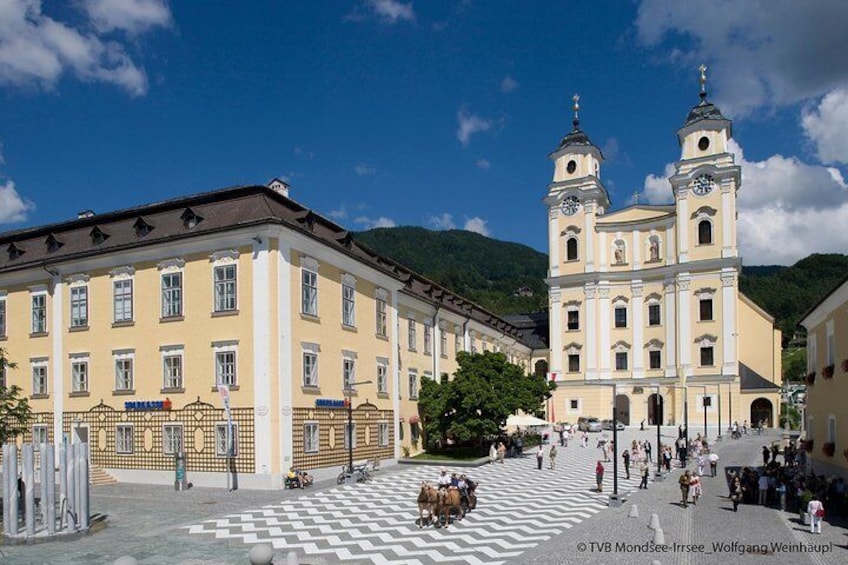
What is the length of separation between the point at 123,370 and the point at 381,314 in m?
13.3

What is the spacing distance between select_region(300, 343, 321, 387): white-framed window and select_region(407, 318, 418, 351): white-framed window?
12035 millimetres

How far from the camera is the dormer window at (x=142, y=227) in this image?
33.4 m

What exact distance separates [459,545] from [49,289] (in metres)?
26.5

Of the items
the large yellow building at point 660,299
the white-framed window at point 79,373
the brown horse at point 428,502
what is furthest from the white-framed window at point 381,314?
the large yellow building at point 660,299

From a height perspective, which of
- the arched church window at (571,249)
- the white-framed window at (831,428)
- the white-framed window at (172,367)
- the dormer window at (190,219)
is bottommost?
the white-framed window at (831,428)

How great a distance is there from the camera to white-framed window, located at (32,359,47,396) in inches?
1414

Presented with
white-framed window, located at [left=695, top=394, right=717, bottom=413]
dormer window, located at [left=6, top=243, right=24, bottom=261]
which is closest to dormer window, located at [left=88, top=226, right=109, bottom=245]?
dormer window, located at [left=6, top=243, right=24, bottom=261]

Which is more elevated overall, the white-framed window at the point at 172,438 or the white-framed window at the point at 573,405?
the white-framed window at the point at 172,438

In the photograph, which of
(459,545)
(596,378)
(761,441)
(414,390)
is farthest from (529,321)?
(459,545)

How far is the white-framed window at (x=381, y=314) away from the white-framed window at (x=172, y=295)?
35.3ft

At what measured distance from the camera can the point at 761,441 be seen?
5750 cm

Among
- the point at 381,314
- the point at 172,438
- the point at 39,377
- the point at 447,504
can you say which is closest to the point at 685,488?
the point at 447,504

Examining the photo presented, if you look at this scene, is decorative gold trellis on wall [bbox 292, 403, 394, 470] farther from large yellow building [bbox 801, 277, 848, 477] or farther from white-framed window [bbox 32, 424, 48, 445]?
large yellow building [bbox 801, 277, 848, 477]

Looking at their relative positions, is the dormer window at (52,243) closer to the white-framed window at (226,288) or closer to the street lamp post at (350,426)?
the white-framed window at (226,288)
